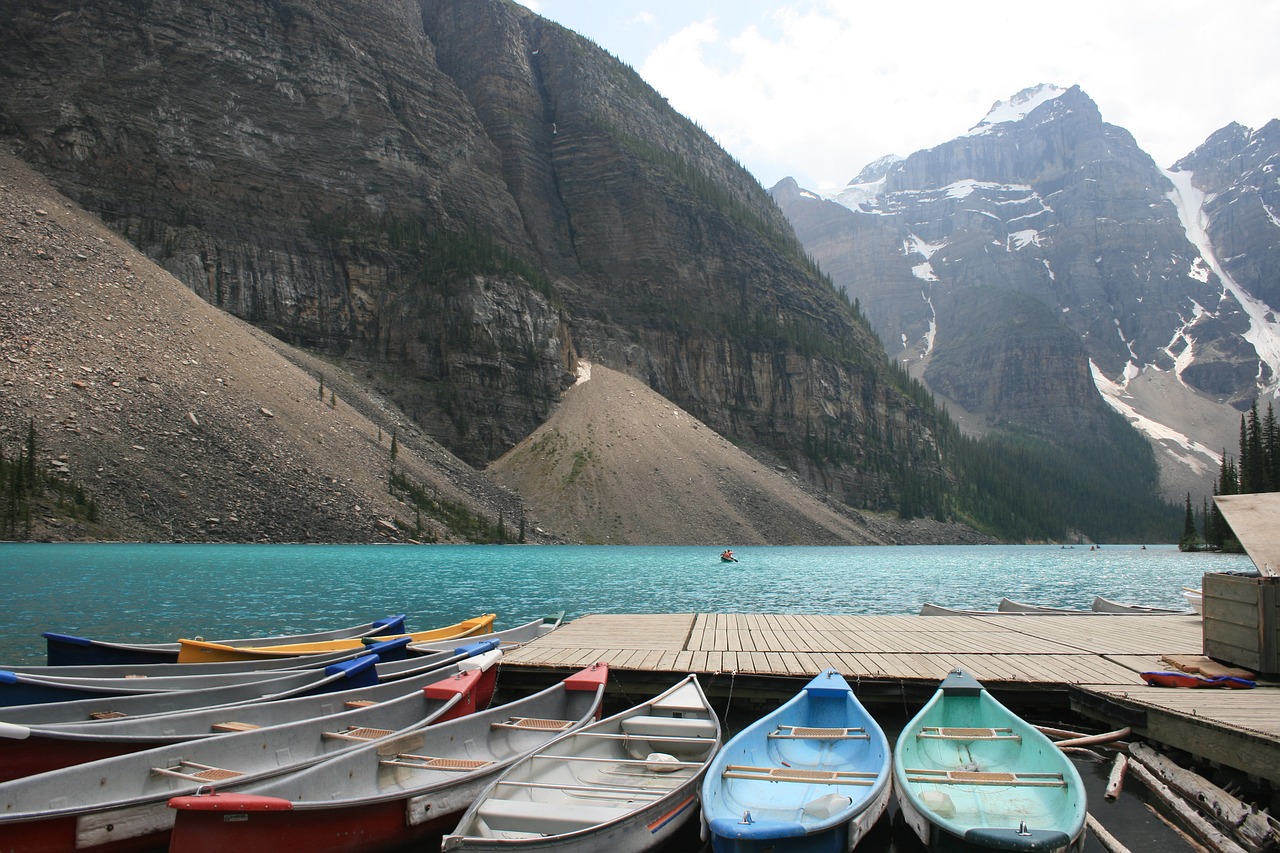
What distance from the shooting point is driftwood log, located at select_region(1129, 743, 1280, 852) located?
27.3 feet

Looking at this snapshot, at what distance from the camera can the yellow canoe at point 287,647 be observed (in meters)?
15.7

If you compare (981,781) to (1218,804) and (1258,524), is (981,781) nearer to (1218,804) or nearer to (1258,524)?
(1218,804)

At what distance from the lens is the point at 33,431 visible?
64562 mm

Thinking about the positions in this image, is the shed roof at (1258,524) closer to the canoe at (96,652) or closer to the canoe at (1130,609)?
the canoe at (1130,609)

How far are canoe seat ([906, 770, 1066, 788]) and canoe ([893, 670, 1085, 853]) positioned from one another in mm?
11

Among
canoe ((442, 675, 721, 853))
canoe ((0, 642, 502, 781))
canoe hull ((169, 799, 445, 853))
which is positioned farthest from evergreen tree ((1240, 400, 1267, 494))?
canoe hull ((169, 799, 445, 853))

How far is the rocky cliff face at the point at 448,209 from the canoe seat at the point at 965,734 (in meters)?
109

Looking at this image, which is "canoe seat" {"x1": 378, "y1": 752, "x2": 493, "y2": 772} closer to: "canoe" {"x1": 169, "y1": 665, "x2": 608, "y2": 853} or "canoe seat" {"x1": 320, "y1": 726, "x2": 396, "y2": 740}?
"canoe" {"x1": 169, "y1": 665, "x2": 608, "y2": 853}

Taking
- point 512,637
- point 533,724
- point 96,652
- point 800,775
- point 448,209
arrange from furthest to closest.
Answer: point 448,209 < point 512,637 < point 96,652 < point 533,724 < point 800,775

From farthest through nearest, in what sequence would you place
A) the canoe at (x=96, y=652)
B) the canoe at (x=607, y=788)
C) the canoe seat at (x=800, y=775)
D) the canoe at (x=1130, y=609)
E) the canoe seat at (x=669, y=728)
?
the canoe at (x=1130, y=609)
the canoe at (x=96, y=652)
the canoe seat at (x=669, y=728)
the canoe seat at (x=800, y=775)
the canoe at (x=607, y=788)

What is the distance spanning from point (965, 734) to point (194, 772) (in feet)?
32.3

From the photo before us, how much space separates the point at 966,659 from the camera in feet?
51.9

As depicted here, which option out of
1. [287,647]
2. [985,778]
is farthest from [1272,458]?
[287,647]

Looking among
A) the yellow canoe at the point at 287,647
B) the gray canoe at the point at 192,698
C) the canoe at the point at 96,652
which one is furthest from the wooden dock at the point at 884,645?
the canoe at the point at 96,652
